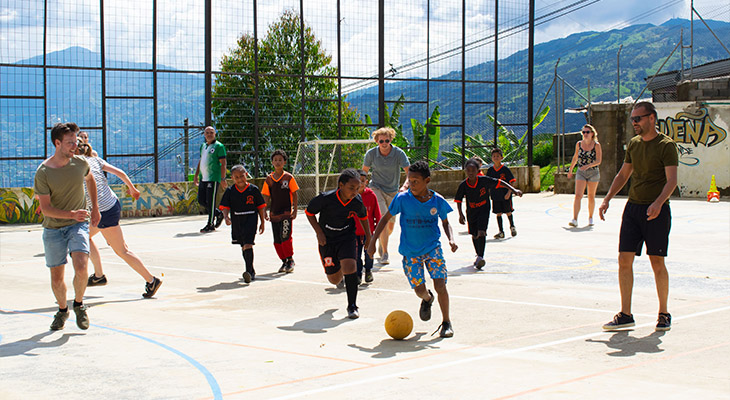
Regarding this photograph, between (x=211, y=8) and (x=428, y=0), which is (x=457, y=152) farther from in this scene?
(x=211, y=8)

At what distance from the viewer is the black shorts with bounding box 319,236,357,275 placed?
7980mm

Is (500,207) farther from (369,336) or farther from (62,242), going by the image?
(62,242)

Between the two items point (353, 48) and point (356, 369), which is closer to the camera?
point (356, 369)

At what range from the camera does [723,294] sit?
8.33 m

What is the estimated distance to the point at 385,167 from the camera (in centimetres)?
1151

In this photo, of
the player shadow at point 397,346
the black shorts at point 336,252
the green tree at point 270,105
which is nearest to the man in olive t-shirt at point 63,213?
the black shorts at point 336,252

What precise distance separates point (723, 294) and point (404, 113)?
1759 centimetres

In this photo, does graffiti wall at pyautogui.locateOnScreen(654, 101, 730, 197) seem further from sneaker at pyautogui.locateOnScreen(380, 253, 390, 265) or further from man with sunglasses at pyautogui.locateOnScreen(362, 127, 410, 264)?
sneaker at pyautogui.locateOnScreen(380, 253, 390, 265)

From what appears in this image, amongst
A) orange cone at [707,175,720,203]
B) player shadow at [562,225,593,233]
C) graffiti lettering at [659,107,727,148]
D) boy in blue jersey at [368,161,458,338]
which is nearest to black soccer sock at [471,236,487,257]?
boy in blue jersey at [368,161,458,338]

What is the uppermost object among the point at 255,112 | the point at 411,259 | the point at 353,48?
the point at 353,48

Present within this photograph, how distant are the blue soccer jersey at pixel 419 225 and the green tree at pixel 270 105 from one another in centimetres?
1560

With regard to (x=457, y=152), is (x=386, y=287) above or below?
below

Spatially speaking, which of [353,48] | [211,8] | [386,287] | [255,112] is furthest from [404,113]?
[386,287]

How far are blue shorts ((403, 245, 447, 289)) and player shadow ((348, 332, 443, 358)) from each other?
516 millimetres
